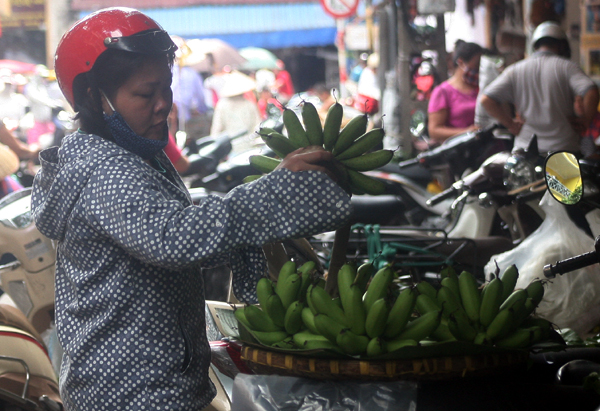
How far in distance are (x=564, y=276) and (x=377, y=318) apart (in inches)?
66.7

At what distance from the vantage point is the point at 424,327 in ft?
5.75

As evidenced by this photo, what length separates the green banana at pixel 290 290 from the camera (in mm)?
1897

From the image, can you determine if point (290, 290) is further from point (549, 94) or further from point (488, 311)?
point (549, 94)

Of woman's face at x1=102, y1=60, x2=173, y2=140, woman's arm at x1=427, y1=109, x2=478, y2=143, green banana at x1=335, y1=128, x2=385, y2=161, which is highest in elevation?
woman's face at x1=102, y1=60, x2=173, y2=140

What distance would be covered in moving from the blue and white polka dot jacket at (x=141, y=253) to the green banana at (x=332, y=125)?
0.97 feet

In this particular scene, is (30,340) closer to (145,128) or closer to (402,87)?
(145,128)

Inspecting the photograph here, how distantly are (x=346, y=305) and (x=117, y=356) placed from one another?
61 cm

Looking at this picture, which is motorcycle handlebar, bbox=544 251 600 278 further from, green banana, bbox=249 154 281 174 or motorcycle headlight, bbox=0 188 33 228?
motorcycle headlight, bbox=0 188 33 228

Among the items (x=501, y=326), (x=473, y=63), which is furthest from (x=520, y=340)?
(x=473, y=63)

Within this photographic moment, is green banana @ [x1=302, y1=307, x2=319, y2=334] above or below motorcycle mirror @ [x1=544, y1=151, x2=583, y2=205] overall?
below

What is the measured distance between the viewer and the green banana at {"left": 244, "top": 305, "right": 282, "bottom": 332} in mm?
1867

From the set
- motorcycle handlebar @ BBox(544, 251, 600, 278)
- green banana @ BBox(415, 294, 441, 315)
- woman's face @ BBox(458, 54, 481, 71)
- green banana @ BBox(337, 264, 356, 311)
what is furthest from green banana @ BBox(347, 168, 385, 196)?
woman's face @ BBox(458, 54, 481, 71)

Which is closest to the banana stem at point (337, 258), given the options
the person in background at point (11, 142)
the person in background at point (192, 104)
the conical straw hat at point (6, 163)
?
the conical straw hat at point (6, 163)

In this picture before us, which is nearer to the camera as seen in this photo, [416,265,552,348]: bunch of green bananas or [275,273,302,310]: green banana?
[416,265,552,348]: bunch of green bananas
